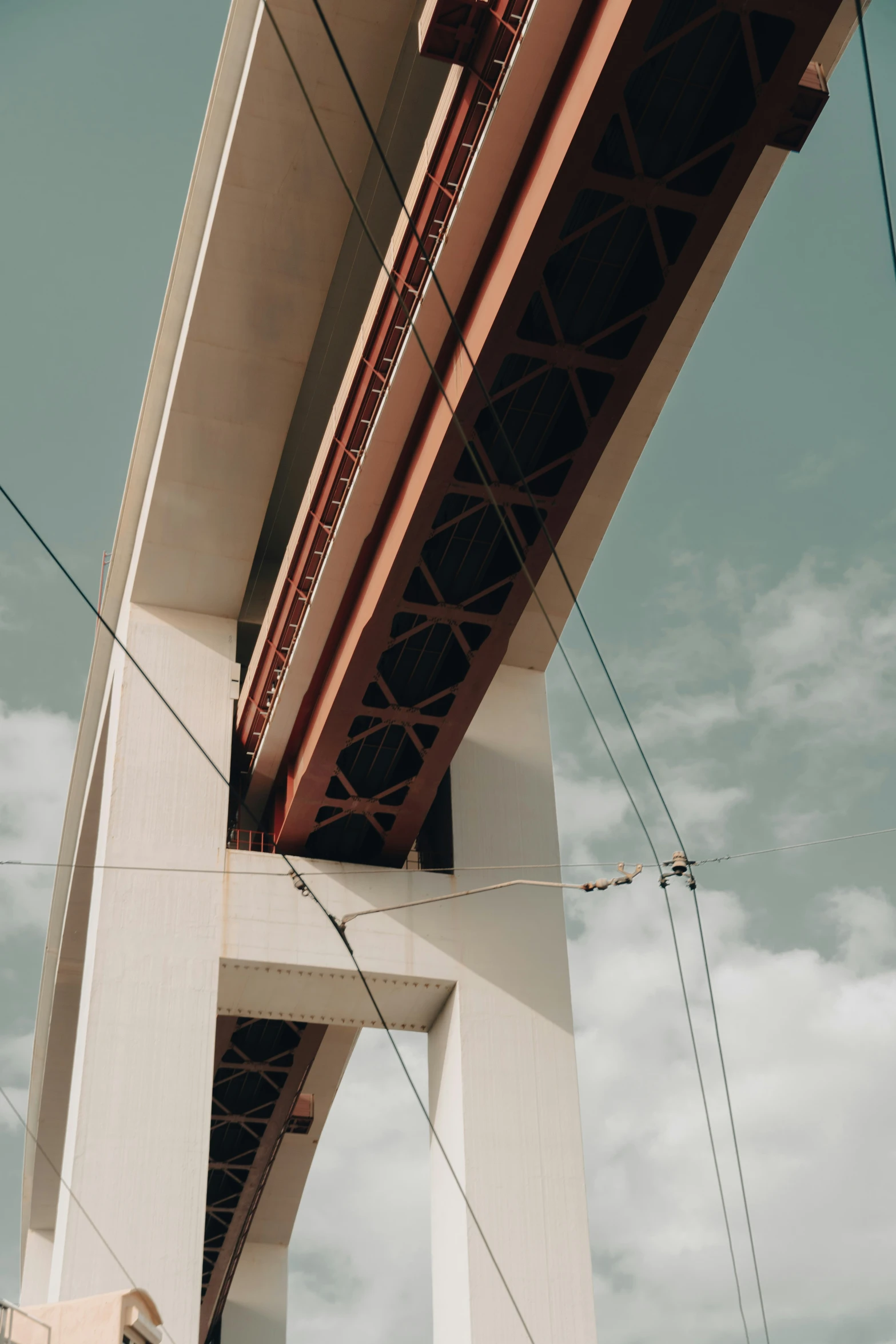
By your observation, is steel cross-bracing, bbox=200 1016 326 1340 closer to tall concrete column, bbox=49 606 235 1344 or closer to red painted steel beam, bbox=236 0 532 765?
tall concrete column, bbox=49 606 235 1344

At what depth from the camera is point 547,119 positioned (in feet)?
44.8

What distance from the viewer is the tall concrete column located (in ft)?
57.0

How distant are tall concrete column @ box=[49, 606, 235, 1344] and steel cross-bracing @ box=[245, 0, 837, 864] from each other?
4.48 feet

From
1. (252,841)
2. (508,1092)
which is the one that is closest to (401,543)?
(252,841)

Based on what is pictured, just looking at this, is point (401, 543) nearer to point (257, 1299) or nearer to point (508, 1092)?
point (508, 1092)

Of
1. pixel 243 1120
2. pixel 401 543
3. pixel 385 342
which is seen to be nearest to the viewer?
pixel 385 342

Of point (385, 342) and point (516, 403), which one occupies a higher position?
point (385, 342)

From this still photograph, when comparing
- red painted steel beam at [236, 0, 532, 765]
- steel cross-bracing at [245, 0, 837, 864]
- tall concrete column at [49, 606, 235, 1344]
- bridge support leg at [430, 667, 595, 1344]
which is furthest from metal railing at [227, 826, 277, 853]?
bridge support leg at [430, 667, 595, 1344]

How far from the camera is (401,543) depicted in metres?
17.1

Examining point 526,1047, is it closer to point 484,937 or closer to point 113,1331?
point 484,937

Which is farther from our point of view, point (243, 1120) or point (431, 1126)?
point (243, 1120)

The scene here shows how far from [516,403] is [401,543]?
8.06 ft

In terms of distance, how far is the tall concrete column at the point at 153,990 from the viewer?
57.0 ft

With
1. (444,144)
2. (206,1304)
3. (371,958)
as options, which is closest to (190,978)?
(371,958)
